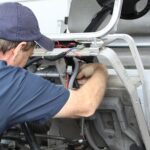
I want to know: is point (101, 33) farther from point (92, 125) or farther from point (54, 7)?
point (54, 7)

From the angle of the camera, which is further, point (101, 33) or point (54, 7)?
point (54, 7)

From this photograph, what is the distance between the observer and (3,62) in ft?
4.72

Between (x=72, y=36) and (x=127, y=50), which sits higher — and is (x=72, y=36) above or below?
above

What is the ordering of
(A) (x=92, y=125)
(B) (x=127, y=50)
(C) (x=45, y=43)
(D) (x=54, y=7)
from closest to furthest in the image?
(C) (x=45, y=43) → (A) (x=92, y=125) → (B) (x=127, y=50) → (D) (x=54, y=7)

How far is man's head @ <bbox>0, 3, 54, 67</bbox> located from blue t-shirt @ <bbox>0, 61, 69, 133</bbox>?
57mm

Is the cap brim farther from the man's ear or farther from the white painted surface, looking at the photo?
the white painted surface

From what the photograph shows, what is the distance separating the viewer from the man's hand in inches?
65.0

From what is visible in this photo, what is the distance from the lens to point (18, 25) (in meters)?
1.44

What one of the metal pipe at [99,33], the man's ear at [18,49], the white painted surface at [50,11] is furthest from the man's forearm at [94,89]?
the white painted surface at [50,11]

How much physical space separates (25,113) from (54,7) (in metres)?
1.06

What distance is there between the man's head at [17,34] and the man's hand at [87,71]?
25 cm

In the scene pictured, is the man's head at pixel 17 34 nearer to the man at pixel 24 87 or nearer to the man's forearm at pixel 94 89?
the man at pixel 24 87

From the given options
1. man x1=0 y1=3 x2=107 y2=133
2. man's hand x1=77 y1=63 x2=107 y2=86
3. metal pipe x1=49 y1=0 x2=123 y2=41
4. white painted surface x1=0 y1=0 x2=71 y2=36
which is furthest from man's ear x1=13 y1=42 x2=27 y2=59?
white painted surface x1=0 y1=0 x2=71 y2=36

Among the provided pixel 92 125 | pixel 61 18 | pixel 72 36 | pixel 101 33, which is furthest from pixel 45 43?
pixel 61 18
